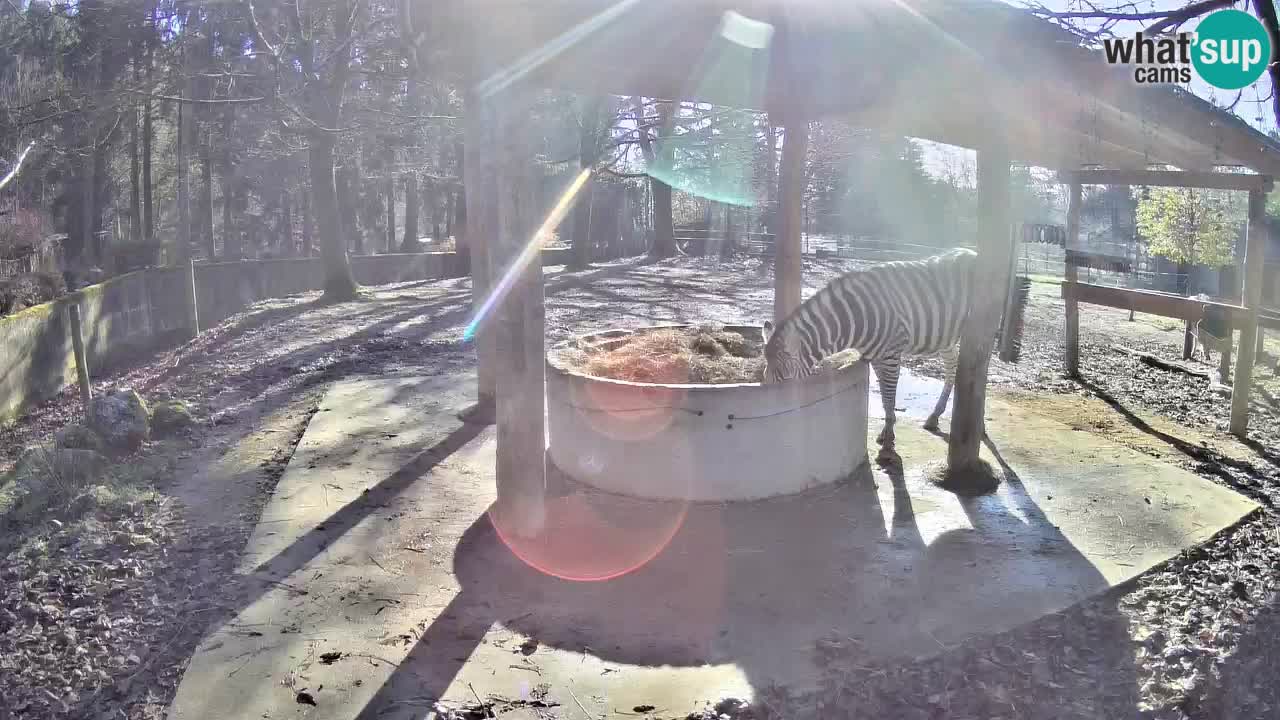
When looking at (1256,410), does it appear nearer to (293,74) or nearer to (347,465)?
(347,465)

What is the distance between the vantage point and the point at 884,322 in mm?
6922

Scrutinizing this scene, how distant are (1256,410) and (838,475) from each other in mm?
5530

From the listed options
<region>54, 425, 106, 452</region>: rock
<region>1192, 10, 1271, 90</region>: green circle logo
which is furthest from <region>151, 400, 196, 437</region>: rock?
<region>1192, 10, 1271, 90</region>: green circle logo

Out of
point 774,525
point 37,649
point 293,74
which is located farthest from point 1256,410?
point 293,74

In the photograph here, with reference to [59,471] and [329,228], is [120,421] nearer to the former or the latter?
[59,471]

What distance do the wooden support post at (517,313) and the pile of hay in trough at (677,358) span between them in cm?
150

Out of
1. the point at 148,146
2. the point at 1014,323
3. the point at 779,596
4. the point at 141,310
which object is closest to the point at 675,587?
the point at 779,596

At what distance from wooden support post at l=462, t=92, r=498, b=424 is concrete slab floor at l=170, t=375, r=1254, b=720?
112cm

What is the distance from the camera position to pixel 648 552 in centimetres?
507

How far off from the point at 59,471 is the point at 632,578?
4569 millimetres

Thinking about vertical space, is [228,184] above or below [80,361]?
above

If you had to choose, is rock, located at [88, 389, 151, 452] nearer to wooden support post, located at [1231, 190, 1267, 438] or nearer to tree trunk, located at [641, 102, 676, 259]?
wooden support post, located at [1231, 190, 1267, 438]

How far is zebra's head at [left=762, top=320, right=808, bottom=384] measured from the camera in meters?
6.12

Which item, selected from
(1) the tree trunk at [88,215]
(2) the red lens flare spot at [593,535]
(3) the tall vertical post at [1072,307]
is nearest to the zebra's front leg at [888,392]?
(2) the red lens flare spot at [593,535]
